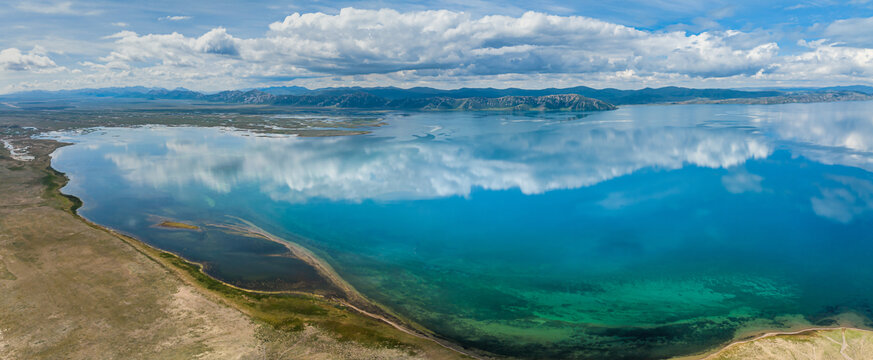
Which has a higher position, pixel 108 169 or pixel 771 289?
pixel 108 169

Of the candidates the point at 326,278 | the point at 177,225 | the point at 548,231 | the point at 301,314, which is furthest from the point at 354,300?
the point at 177,225

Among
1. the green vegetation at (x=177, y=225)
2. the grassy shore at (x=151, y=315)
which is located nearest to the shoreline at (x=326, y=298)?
the grassy shore at (x=151, y=315)

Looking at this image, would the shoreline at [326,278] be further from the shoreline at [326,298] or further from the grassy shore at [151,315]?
the grassy shore at [151,315]

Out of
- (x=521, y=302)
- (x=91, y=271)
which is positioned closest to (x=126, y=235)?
(x=91, y=271)

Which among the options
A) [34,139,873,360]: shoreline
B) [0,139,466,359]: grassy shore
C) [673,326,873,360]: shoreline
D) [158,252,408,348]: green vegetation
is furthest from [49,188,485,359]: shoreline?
[673,326,873,360]: shoreline

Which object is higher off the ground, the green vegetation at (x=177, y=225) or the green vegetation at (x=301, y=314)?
the green vegetation at (x=177, y=225)

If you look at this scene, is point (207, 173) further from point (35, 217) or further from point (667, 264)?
point (667, 264)
